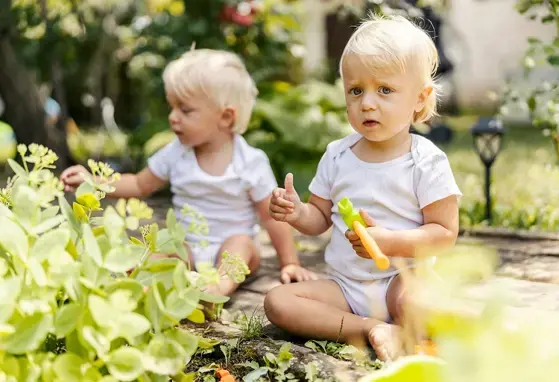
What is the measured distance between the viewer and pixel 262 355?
2068 mm

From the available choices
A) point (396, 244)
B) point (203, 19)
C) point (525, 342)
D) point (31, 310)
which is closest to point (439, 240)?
point (396, 244)

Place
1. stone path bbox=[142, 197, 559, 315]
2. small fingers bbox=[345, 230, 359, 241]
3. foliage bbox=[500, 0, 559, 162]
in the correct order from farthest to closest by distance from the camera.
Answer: foliage bbox=[500, 0, 559, 162] < stone path bbox=[142, 197, 559, 315] < small fingers bbox=[345, 230, 359, 241]

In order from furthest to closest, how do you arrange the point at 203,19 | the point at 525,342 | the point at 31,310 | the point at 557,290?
the point at 203,19 → the point at 557,290 → the point at 31,310 → the point at 525,342

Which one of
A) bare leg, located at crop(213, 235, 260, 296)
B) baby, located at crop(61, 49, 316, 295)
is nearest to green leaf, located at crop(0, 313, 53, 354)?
bare leg, located at crop(213, 235, 260, 296)

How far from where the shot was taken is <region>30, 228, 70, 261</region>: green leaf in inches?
59.6

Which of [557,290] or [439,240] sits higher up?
[439,240]

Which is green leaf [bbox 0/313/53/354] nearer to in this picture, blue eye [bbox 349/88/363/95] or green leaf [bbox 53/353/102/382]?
green leaf [bbox 53/353/102/382]

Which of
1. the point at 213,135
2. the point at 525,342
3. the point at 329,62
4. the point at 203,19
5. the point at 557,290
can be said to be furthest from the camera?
the point at 329,62

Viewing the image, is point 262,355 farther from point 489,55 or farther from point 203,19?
point 489,55

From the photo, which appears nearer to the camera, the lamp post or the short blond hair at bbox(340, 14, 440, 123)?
the short blond hair at bbox(340, 14, 440, 123)

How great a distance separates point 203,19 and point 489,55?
6.01 m

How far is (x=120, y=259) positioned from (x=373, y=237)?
0.84 m

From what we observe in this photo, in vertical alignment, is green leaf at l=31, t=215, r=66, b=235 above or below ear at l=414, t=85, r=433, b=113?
below

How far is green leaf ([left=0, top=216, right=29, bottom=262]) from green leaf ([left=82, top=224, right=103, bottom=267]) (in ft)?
0.42
